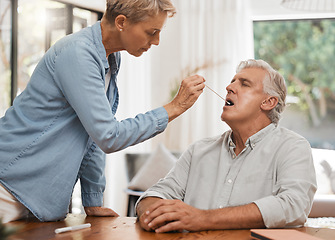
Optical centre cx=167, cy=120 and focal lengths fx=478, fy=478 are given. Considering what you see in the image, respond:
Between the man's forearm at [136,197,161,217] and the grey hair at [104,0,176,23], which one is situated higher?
the grey hair at [104,0,176,23]

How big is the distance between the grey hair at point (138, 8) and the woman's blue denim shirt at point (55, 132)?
14 centimetres

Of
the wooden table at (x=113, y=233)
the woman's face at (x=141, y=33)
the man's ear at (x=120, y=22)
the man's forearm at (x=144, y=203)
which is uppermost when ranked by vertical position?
the man's ear at (x=120, y=22)

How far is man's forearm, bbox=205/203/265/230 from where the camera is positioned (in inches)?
63.9

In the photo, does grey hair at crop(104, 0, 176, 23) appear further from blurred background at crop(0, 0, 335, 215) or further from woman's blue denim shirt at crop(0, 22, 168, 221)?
blurred background at crop(0, 0, 335, 215)

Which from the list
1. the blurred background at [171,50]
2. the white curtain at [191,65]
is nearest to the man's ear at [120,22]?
the blurred background at [171,50]

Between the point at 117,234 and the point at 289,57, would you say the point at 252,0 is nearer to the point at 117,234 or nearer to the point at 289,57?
the point at 289,57

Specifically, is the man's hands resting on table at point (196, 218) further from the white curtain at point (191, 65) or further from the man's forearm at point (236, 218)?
the white curtain at point (191, 65)

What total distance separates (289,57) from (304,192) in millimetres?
6462

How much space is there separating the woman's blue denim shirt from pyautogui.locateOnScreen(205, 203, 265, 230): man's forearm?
1.24ft

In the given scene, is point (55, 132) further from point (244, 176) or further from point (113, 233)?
point (244, 176)

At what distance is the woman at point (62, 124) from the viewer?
1.65 m

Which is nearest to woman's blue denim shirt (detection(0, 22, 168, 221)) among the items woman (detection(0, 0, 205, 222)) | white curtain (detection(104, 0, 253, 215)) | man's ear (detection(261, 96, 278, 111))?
woman (detection(0, 0, 205, 222))

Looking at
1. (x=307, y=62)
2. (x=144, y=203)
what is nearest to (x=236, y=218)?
(x=144, y=203)

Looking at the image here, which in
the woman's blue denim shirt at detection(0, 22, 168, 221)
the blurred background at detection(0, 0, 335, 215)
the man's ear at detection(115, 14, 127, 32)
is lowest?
the woman's blue denim shirt at detection(0, 22, 168, 221)
